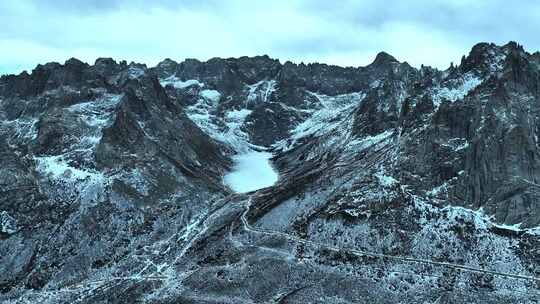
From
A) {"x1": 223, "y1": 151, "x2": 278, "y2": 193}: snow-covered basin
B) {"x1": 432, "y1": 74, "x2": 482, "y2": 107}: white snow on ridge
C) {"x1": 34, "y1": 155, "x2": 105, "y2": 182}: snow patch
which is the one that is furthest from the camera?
{"x1": 223, "y1": 151, "x2": 278, "y2": 193}: snow-covered basin

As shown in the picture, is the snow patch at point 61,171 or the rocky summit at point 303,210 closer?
the rocky summit at point 303,210

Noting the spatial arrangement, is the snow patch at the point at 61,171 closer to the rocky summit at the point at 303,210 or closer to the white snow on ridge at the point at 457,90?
the rocky summit at the point at 303,210

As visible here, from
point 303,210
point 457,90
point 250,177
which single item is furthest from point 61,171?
point 457,90

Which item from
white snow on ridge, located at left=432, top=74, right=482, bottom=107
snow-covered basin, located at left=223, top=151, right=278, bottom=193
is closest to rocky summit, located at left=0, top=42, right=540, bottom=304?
white snow on ridge, located at left=432, top=74, right=482, bottom=107

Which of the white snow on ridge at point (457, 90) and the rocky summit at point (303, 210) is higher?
the white snow on ridge at point (457, 90)

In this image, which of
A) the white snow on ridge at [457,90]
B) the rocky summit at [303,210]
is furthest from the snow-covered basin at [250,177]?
the white snow on ridge at [457,90]

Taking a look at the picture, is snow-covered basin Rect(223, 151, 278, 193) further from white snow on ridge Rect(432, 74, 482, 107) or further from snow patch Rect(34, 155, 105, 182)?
white snow on ridge Rect(432, 74, 482, 107)

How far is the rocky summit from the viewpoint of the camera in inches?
4299

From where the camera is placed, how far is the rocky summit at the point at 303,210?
109 meters


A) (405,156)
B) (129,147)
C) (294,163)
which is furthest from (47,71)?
(405,156)

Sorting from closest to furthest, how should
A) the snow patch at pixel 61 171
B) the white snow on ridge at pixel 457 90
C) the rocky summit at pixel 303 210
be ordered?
the rocky summit at pixel 303 210, the snow patch at pixel 61 171, the white snow on ridge at pixel 457 90

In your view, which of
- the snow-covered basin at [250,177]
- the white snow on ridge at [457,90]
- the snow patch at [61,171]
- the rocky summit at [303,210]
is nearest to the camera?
the rocky summit at [303,210]

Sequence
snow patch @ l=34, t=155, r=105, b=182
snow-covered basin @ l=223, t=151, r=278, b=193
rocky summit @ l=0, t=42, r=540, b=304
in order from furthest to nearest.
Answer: snow-covered basin @ l=223, t=151, r=278, b=193 → snow patch @ l=34, t=155, r=105, b=182 → rocky summit @ l=0, t=42, r=540, b=304

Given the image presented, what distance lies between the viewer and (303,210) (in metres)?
131
